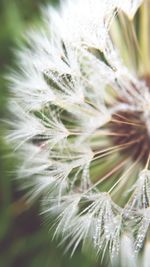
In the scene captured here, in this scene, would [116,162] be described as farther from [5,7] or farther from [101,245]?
[5,7]

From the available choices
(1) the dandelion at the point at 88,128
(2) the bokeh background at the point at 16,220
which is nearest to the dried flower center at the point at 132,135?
(1) the dandelion at the point at 88,128

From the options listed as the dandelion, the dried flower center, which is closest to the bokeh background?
the dandelion

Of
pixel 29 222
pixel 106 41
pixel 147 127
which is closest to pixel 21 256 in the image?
pixel 29 222

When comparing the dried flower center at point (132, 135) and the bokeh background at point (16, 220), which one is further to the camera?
the bokeh background at point (16, 220)

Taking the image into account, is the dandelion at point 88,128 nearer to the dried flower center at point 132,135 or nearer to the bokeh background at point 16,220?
the dried flower center at point 132,135

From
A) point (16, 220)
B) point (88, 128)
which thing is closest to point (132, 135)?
point (88, 128)

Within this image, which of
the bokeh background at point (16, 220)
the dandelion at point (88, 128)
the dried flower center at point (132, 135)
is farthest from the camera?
the bokeh background at point (16, 220)
